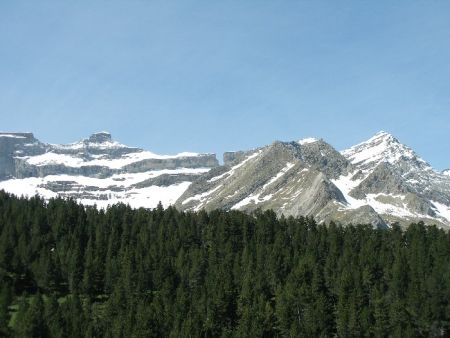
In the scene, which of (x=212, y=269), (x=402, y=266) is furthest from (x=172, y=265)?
(x=402, y=266)

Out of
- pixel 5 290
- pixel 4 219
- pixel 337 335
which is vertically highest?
pixel 4 219

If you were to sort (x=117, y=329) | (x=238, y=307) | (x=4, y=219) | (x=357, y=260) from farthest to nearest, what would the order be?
(x=4, y=219) → (x=357, y=260) → (x=238, y=307) → (x=117, y=329)

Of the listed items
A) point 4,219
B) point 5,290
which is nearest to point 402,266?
point 5,290

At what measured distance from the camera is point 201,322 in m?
133

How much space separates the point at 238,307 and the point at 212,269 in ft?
75.8

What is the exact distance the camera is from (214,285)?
496 ft

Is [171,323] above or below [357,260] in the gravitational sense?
below

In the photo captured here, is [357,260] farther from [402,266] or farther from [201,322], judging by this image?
[201,322]

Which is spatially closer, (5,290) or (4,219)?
(5,290)

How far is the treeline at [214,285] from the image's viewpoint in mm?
132000

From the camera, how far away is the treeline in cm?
13200

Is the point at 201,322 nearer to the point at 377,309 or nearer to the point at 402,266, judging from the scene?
the point at 377,309

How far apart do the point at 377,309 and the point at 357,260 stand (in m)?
32.3

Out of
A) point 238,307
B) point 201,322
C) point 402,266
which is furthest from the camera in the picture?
point 402,266
